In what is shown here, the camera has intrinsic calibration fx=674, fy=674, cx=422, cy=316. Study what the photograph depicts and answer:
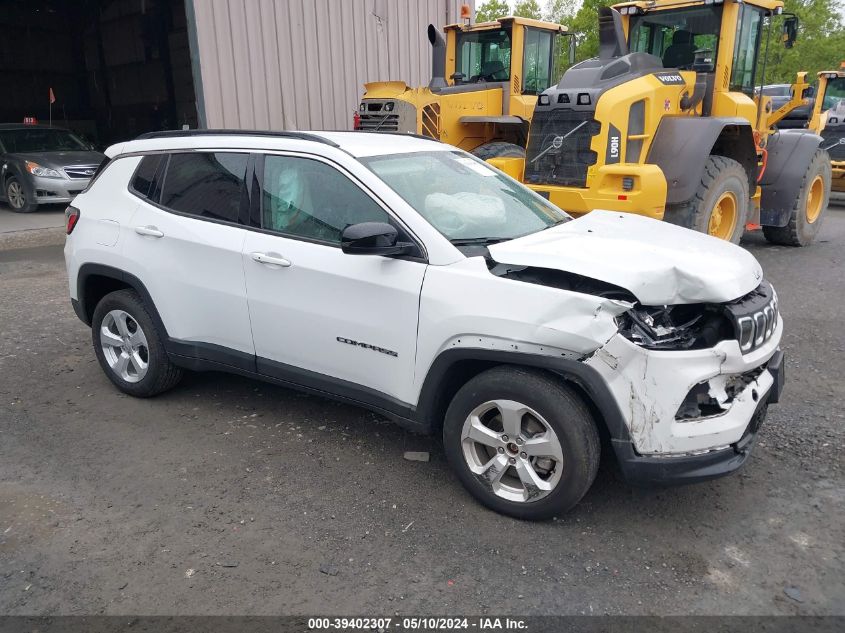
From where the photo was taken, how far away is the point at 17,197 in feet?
41.4

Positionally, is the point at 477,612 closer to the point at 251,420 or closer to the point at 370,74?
the point at 251,420

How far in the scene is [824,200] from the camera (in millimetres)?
9758

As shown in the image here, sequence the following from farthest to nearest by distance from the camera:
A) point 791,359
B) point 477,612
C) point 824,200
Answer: point 824,200 → point 791,359 → point 477,612

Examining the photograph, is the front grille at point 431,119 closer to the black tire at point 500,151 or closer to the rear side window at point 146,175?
the black tire at point 500,151

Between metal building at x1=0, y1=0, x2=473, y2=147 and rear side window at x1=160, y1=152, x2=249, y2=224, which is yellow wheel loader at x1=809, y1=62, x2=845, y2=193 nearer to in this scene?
metal building at x1=0, y1=0, x2=473, y2=147

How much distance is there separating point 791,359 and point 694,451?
9.12 feet

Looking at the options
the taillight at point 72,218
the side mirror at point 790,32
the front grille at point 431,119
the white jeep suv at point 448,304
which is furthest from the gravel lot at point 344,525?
the front grille at point 431,119

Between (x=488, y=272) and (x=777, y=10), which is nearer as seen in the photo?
(x=488, y=272)

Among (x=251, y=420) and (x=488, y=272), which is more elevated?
(x=488, y=272)

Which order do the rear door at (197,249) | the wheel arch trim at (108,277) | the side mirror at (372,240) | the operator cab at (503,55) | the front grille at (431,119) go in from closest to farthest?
the side mirror at (372,240)
the rear door at (197,249)
the wheel arch trim at (108,277)
the front grille at (431,119)
the operator cab at (503,55)

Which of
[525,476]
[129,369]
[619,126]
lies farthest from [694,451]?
[619,126]

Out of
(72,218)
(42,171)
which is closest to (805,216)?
(72,218)

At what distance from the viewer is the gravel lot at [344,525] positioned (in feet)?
9.02

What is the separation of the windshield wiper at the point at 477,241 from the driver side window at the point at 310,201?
384 mm
